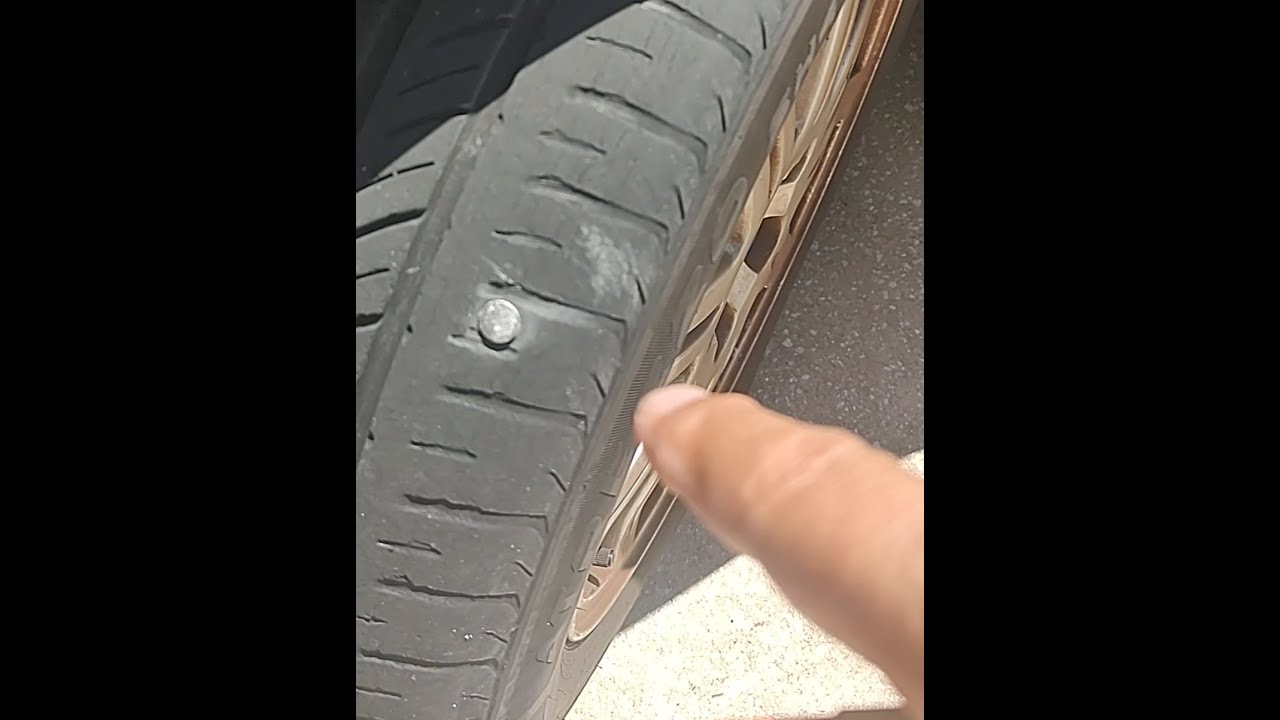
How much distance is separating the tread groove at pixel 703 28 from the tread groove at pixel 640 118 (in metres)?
0.05

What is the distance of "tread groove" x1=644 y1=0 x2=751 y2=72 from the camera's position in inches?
19.6

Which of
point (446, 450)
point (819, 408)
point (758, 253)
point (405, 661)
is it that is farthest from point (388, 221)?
point (819, 408)

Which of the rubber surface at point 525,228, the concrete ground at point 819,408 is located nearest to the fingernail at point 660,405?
the rubber surface at point 525,228

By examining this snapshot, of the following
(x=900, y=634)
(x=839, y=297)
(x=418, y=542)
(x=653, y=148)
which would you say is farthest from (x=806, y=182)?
(x=900, y=634)

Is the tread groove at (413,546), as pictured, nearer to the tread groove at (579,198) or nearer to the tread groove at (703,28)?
the tread groove at (579,198)

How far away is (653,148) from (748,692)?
737mm

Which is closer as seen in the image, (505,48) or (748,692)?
(505,48)

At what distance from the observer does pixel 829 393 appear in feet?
3.53

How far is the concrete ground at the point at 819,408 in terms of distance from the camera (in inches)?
40.9

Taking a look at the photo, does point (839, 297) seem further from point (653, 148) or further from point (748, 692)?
point (653, 148)

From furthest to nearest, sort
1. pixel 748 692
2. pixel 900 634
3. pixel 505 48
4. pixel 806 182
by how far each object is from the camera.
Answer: pixel 748 692
pixel 806 182
pixel 505 48
pixel 900 634

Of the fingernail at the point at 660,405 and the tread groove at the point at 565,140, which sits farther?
the tread groove at the point at 565,140

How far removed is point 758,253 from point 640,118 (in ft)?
1.09

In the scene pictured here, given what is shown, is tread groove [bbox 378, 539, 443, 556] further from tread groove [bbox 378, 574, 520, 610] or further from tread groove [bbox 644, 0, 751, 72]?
tread groove [bbox 644, 0, 751, 72]
